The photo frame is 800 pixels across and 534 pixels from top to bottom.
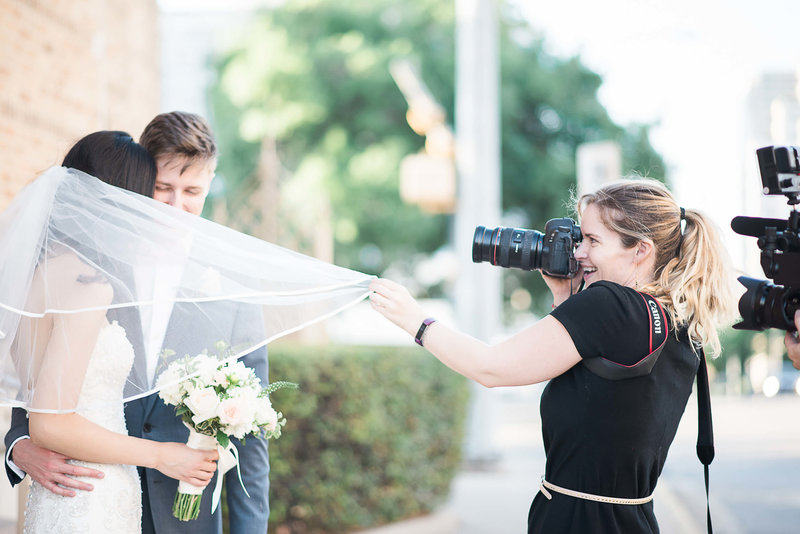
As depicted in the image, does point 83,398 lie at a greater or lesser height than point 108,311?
lesser

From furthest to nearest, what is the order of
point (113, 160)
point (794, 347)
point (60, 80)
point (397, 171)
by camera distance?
1. point (397, 171)
2. point (60, 80)
3. point (794, 347)
4. point (113, 160)

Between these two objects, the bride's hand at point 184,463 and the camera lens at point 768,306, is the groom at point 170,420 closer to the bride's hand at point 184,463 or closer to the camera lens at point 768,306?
the bride's hand at point 184,463

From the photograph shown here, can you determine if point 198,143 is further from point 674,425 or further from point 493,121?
point 493,121

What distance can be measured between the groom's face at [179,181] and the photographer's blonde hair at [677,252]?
146 centimetres

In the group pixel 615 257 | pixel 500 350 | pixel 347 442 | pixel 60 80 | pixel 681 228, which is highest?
pixel 60 80

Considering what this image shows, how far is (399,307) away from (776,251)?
1263 millimetres

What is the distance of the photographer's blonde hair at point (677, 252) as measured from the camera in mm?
2520

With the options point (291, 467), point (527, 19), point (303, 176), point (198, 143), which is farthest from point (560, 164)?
point (198, 143)

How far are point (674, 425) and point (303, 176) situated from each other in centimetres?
1457

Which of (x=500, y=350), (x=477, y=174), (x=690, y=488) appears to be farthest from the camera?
(x=690, y=488)

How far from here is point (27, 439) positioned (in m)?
2.53

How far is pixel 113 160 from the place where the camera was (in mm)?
2590

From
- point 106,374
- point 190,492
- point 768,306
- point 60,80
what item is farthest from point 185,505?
point 60,80

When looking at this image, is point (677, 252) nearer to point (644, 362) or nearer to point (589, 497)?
point (644, 362)
